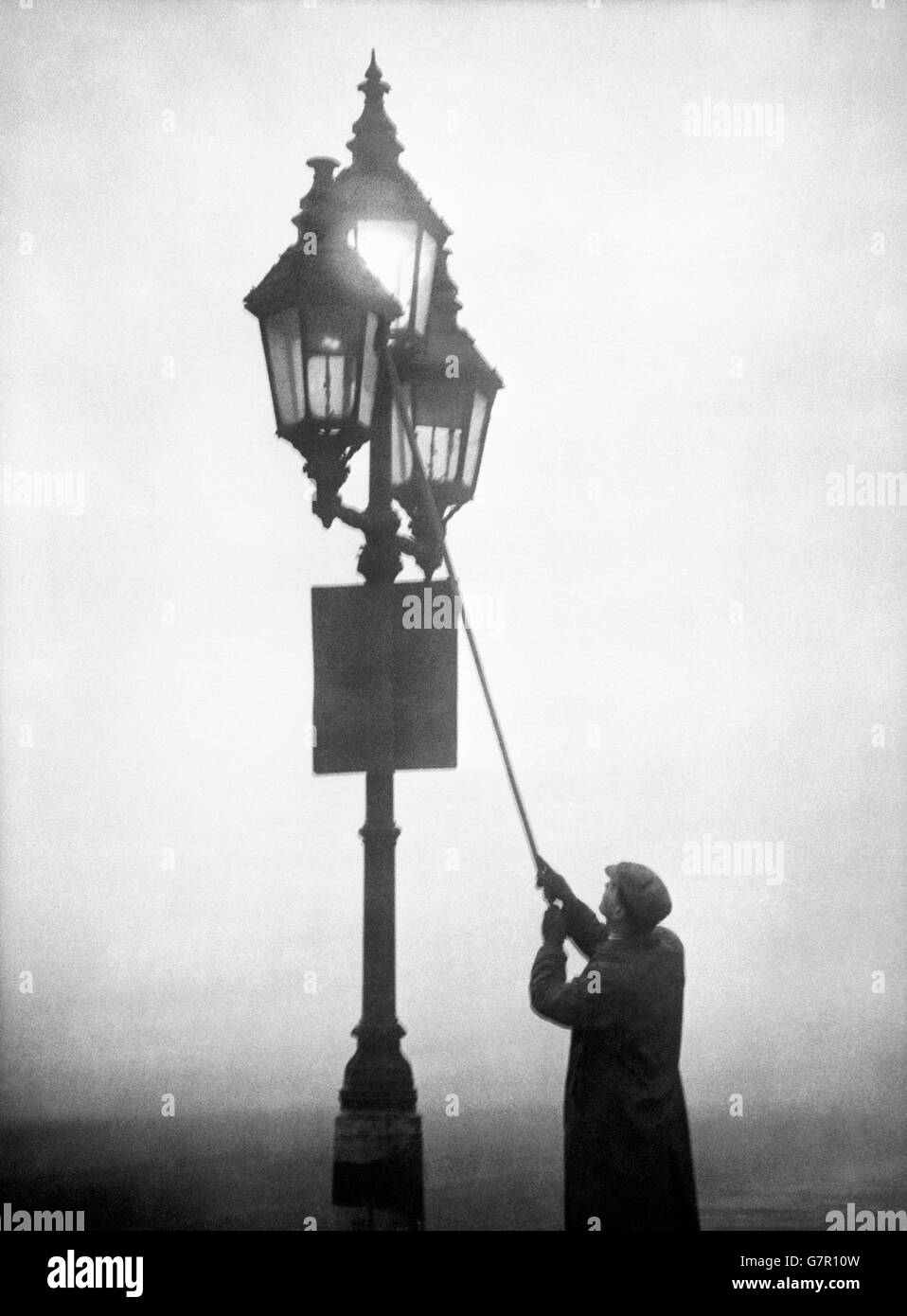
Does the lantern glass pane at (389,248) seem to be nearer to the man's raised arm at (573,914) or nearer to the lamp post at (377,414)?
the lamp post at (377,414)

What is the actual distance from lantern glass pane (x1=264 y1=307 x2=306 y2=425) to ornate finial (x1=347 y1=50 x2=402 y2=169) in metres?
0.84

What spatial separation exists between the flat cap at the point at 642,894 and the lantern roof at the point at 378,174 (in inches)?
89.4

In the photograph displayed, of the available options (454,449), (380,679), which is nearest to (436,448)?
(454,449)

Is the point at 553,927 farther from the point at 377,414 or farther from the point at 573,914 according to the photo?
Result: the point at 377,414

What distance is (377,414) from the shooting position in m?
4.75

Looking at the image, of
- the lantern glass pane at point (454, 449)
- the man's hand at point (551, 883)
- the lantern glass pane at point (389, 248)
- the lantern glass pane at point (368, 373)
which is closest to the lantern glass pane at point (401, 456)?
the lantern glass pane at point (454, 449)

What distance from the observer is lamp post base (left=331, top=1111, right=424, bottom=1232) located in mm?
4133

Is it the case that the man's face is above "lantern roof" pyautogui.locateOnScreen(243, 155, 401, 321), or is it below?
below

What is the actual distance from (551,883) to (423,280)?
2098mm

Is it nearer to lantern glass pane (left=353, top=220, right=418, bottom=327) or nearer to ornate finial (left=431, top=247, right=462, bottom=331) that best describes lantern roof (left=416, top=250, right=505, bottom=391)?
ornate finial (left=431, top=247, right=462, bottom=331)

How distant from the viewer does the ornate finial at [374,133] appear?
16.9 ft

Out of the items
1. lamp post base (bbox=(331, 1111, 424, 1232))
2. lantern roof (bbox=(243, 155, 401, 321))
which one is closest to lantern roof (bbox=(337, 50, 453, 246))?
lantern roof (bbox=(243, 155, 401, 321))

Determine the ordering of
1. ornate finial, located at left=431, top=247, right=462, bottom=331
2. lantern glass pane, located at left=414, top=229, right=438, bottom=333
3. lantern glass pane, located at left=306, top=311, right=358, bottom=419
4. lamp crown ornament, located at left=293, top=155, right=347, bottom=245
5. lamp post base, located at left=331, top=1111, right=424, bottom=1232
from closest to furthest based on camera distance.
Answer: lamp post base, located at left=331, top=1111, right=424, bottom=1232, lantern glass pane, located at left=306, top=311, right=358, bottom=419, lamp crown ornament, located at left=293, top=155, right=347, bottom=245, lantern glass pane, located at left=414, top=229, right=438, bottom=333, ornate finial, located at left=431, top=247, right=462, bottom=331
